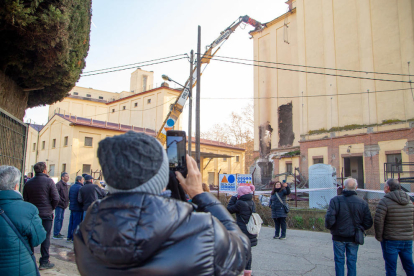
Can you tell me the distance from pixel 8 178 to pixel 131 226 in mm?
2536

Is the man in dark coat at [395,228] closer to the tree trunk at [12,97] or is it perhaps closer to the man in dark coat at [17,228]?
the man in dark coat at [17,228]

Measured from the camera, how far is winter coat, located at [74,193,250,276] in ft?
3.95

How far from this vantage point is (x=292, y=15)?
106 feet

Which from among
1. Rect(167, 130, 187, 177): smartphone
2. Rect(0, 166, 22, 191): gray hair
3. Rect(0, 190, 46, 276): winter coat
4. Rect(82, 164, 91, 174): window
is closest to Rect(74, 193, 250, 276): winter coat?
Rect(167, 130, 187, 177): smartphone

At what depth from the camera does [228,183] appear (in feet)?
45.2

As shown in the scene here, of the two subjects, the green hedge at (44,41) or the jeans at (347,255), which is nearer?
the green hedge at (44,41)

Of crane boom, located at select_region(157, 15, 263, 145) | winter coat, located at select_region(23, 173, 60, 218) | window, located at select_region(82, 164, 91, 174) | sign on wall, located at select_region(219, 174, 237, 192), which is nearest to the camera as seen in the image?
winter coat, located at select_region(23, 173, 60, 218)

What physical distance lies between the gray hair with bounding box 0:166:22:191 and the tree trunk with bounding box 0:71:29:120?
3.33 meters

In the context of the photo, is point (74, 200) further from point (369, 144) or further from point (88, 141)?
point (88, 141)

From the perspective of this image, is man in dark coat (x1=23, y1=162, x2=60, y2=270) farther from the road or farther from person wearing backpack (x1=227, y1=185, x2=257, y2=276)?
person wearing backpack (x1=227, y1=185, x2=257, y2=276)

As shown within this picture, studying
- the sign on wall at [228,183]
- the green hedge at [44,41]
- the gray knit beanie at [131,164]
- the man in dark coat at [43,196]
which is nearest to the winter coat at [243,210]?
the man in dark coat at [43,196]

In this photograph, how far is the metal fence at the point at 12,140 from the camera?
5195 mm

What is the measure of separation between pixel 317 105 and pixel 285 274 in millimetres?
22619

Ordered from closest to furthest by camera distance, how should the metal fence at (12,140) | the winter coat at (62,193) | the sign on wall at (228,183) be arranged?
1. the metal fence at (12,140)
2. the winter coat at (62,193)
3. the sign on wall at (228,183)
